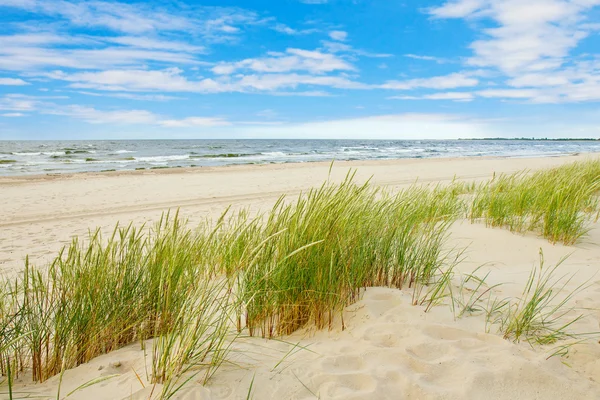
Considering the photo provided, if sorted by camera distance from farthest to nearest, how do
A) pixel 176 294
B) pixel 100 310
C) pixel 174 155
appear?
pixel 174 155 → pixel 176 294 → pixel 100 310

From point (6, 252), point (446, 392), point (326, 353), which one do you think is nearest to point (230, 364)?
point (326, 353)

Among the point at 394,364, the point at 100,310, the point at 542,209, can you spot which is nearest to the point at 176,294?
the point at 100,310

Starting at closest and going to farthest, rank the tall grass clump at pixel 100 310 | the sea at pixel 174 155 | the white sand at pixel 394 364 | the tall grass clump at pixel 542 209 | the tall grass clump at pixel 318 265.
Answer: the white sand at pixel 394 364
the tall grass clump at pixel 100 310
the tall grass clump at pixel 318 265
the tall grass clump at pixel 542 209
the sea at pixel 174 155

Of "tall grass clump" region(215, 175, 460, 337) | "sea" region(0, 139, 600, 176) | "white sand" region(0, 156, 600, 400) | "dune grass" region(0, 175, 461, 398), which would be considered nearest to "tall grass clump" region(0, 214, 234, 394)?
"dune grass" region(0, 175, 461, 398)

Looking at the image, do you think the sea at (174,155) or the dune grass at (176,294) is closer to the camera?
the dune grass at (176,294)

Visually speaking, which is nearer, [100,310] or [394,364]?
[394,364]

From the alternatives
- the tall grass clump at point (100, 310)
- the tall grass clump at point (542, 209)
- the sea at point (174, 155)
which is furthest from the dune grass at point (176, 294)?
the tall grass clump at point (542, 209)

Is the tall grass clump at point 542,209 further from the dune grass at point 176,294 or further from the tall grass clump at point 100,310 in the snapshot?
the tall grass clump at point 100,310

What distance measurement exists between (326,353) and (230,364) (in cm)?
56

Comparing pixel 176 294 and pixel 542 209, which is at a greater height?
pixel 542 209

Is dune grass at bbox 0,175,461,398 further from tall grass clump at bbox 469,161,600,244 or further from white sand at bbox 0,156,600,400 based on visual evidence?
tall grass clump at bbox 469,161,600,244

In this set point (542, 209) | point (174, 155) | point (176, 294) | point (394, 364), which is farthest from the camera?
point (174, 155)

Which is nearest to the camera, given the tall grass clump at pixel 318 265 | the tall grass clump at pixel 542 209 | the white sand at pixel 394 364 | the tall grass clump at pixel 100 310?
the white sand at pixel 394 364

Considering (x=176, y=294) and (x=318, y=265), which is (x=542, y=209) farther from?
(x=176, y=294)
